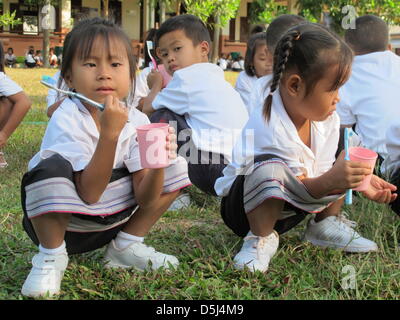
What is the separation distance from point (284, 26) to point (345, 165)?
6.04ft

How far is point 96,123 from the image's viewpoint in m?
1.69

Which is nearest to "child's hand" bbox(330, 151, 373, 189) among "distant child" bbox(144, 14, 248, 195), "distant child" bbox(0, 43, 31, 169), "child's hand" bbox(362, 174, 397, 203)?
"child's hand" bbox(362, 174, 397, 203)

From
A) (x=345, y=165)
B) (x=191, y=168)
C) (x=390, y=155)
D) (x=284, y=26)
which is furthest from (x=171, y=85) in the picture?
(x=345, y=165)

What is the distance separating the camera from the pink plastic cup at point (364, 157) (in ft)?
5.12

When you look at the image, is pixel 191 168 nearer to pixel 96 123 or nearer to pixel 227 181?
pixel 227 181

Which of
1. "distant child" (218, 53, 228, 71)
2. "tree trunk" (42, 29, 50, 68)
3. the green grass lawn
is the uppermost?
the green grass lawn

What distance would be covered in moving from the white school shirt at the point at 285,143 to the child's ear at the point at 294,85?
2.4 inches

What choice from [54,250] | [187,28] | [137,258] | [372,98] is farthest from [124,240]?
[372,98]

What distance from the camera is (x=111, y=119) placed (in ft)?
4.75

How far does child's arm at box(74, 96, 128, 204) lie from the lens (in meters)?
1.45

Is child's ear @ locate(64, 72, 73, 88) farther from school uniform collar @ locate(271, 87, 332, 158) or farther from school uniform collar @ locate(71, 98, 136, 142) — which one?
school uniform collar @ locate(271, 87, 332, 158)

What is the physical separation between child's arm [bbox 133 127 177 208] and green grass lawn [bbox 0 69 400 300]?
0.81 ft

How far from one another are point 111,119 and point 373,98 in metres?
1.74

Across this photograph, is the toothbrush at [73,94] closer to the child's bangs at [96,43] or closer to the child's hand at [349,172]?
the child's bangs at [96,43]
